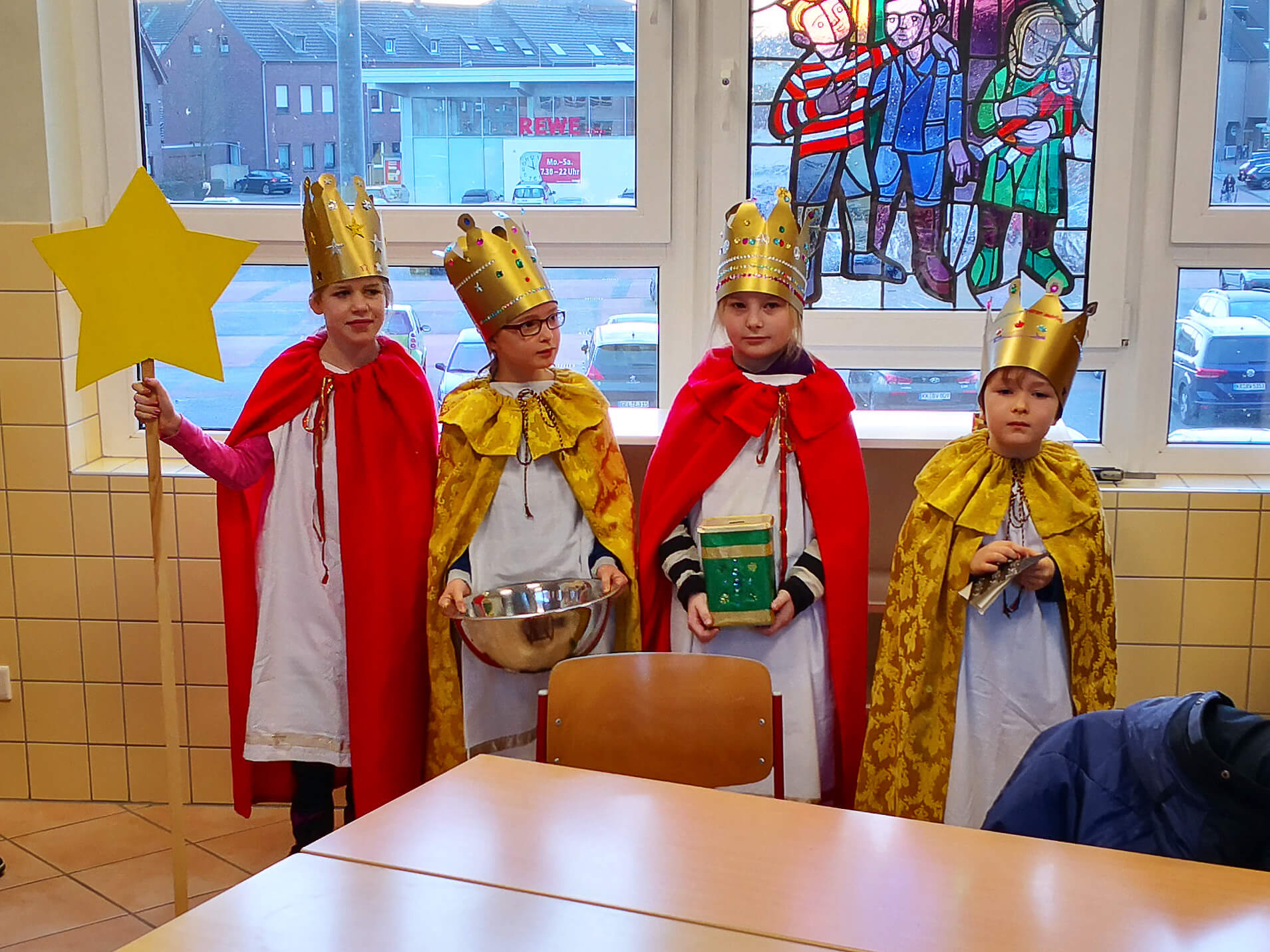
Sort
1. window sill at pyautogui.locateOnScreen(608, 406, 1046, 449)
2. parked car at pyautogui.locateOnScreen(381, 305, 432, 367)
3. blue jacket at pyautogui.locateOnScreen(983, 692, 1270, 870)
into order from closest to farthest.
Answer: blue jacket at pyautogui.locateOnScreen(983, 692, 1270, 870) < window sill at pyautogui.locateOnScreen(608, 406, 1046, 449) < parked car at pyautogui.locateOnScreen(381, 305, 432, 367)

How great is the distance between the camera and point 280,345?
3.47m

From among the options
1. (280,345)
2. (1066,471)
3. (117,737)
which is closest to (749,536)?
(1066,471)

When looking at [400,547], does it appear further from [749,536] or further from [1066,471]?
[1066,471]

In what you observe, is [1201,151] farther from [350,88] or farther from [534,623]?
[350,88]

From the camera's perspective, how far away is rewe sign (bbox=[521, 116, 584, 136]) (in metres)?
3.31

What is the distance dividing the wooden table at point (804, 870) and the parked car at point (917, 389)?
69.7 inches

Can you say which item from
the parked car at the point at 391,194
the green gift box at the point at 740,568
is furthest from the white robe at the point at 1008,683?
the parked car at the point at 391,194

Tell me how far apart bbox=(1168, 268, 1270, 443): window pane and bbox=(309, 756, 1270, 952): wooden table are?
6.48 feet

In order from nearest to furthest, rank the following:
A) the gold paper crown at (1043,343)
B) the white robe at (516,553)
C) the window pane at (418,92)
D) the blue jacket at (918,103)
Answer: the gold paper crown at (1043,343) < the white robe at (516,553) < the blue jacket at (918,103) < the window pane at (418,92)

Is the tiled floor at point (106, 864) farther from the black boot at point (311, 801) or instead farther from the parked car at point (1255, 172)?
the parked car at point (1255, 172)

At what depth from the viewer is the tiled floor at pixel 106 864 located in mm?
2787

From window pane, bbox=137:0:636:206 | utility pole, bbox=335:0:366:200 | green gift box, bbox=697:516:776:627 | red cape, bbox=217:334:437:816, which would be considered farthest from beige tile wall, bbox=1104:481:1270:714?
utility pole, bbox=335:0:366:200

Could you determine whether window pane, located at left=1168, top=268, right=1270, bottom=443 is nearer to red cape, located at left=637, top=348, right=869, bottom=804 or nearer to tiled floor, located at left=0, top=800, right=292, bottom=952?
red cape, located at left=637, top=348, right=869, bottom=804

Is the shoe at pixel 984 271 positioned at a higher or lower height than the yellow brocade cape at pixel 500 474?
higher
